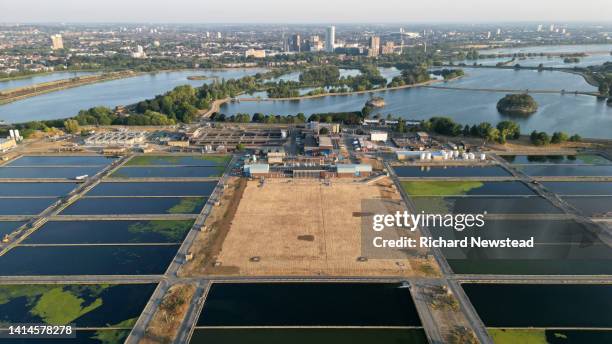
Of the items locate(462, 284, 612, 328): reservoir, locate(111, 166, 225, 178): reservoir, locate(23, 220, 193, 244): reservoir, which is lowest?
locate(462, 284, 612, 328): reservoir

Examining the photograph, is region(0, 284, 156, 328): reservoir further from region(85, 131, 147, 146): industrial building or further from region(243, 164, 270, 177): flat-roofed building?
region(85, 131, 147, 146): industrial building

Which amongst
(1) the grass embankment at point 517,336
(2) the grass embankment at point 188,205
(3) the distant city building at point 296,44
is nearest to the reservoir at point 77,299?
(2) the grass embankment at point 188,205

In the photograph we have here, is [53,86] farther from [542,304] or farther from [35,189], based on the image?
[542,304]

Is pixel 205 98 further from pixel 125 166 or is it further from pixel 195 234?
pixel 195 234

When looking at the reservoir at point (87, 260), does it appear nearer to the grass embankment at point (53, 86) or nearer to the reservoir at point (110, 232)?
the reservoir at point (110, 232)

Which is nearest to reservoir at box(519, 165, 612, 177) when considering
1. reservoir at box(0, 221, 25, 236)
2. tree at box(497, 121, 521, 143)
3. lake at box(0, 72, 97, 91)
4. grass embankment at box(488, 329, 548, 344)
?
tree at box(497, 121, 521, 143)

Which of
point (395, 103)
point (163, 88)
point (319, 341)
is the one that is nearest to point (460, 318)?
point (319, 341)
